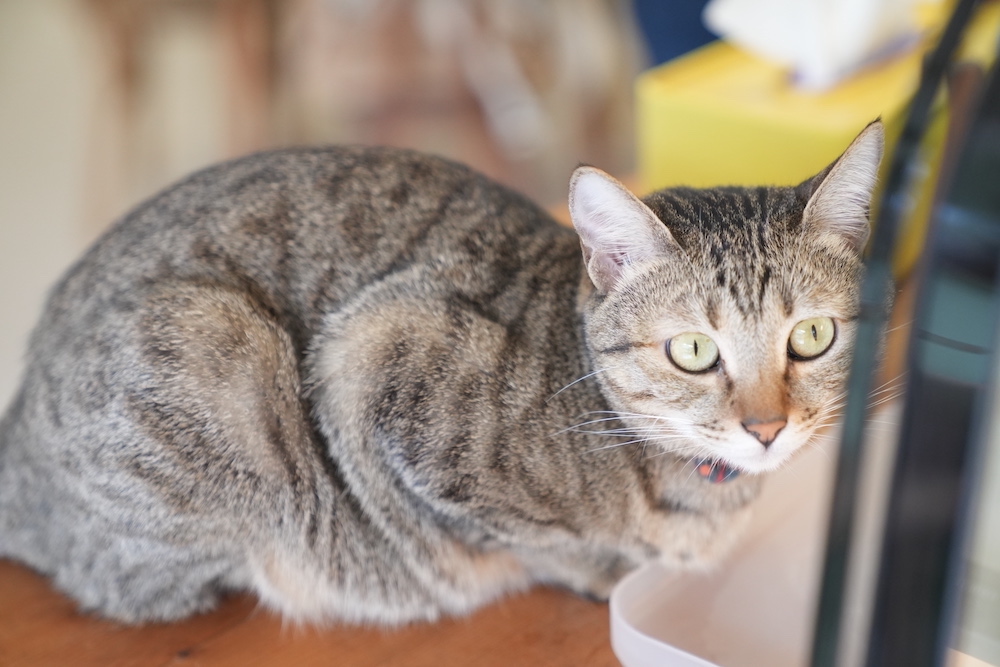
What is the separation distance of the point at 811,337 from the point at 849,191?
139mm

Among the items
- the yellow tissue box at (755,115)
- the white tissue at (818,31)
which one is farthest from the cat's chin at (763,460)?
the white tissue at (818,31)

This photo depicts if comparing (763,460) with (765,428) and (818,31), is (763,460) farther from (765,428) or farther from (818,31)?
(818,31)

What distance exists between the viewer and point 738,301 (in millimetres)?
842

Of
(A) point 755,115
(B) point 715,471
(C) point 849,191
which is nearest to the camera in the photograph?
(C) point 849,191

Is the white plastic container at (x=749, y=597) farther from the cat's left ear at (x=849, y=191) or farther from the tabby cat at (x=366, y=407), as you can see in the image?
the cat's left ear at (x=849, y=191)

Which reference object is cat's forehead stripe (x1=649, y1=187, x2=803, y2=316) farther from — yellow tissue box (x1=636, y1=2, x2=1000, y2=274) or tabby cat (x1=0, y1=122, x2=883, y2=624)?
yellow tissue box (x1=636, y1=2, x2=1000, y2=274)

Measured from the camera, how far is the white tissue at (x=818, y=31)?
4.82 feet

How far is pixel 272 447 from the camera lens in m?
1.01

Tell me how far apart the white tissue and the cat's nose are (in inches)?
34.1

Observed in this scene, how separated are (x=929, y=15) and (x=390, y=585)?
55.7 inches

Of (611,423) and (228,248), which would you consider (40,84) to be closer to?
(228,248)

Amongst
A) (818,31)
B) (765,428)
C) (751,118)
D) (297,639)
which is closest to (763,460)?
(765,428)

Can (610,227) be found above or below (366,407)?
above

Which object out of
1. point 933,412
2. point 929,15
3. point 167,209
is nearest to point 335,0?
point 929,15
